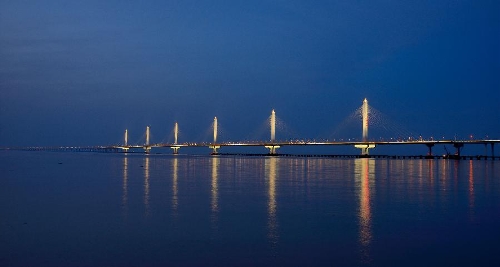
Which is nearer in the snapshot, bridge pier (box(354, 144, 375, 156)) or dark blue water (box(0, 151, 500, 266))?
dark blue water (box(0, 151, 500, 266))

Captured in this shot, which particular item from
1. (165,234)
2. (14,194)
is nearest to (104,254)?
(165,234)

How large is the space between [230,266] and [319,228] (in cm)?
374

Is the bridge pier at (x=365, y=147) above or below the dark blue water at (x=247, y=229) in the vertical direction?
above

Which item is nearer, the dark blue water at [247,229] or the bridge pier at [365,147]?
the dark blue water at [247,229]

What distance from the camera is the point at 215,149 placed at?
123438mm

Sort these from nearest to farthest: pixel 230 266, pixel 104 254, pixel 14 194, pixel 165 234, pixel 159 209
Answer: pixel 230 266 → pixel 104 254 → pixel 165 234 → pixel 159 209 → pixel 14 194

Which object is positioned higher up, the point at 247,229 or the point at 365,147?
the point at 365,147

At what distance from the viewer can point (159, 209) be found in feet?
46.2

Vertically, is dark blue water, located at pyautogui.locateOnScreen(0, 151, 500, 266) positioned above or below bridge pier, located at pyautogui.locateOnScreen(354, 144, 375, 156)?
below

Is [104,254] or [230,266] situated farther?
[104,254]

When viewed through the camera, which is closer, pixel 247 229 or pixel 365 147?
pixel 247 229

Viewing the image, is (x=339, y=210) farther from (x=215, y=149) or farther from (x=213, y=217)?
(x=215, y=149)

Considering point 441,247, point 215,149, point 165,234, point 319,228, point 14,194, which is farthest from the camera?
point 215,149

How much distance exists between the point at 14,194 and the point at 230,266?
12.9 m
